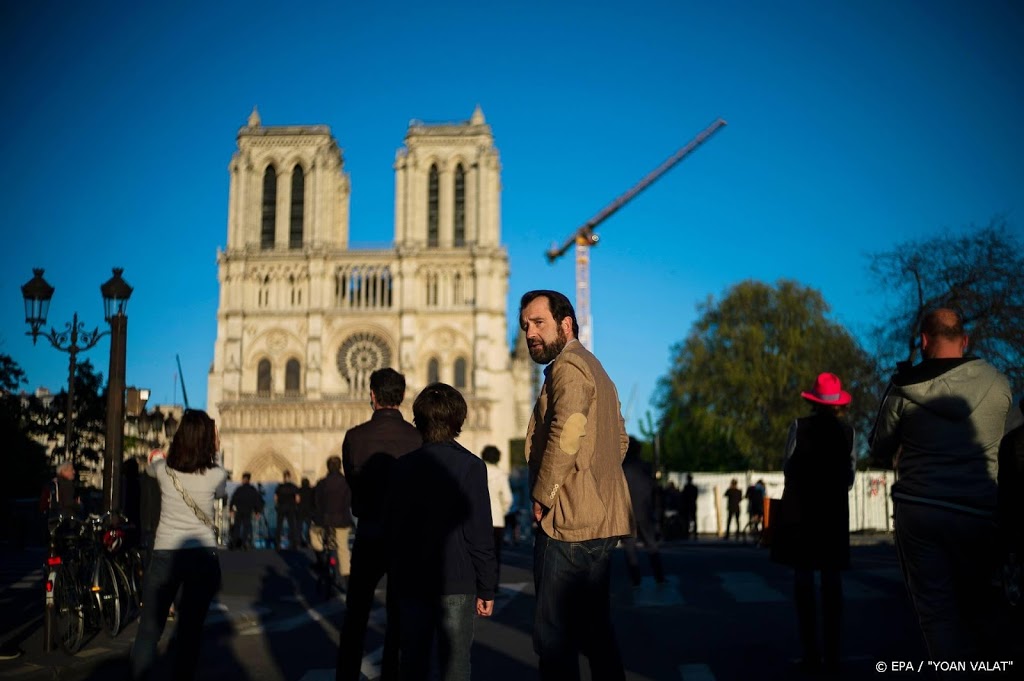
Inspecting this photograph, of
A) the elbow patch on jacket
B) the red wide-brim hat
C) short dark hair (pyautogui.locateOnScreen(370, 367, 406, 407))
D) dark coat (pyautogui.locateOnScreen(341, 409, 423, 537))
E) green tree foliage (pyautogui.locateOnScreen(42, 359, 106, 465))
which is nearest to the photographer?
the elbow patch on jacket

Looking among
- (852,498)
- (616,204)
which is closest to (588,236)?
(616,204)

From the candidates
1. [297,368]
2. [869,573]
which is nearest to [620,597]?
[869,573]

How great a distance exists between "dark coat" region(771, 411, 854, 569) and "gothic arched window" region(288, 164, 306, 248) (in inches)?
2406

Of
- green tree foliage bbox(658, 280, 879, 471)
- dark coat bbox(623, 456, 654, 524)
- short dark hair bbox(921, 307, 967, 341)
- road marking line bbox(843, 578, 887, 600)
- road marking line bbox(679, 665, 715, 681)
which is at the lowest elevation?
road marking line bbox(843, 578, 887, 600)

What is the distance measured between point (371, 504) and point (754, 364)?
4310cm

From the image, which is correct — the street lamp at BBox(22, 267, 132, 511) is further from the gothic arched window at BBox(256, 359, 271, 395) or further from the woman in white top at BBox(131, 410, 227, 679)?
the gothic arched window at BBox(256, 359, 271, 395)

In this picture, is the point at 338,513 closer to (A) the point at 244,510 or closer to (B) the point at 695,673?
(B) the point at 695,673

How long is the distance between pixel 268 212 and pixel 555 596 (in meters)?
63.7

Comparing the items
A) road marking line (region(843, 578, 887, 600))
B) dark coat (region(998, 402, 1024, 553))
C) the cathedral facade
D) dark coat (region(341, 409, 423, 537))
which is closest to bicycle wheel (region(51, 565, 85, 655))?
dark coat (region(341, 409, 423, 537))

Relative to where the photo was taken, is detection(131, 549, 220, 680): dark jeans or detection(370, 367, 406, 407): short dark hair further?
detection(370, 367, 406, 407): short dark hair

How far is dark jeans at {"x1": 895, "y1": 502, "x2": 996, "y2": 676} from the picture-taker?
4.60m

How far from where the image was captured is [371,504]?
608cm

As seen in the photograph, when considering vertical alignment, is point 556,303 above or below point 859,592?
above

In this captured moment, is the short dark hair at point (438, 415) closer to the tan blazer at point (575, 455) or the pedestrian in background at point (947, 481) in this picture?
the tan blazer at point (575, 455)
